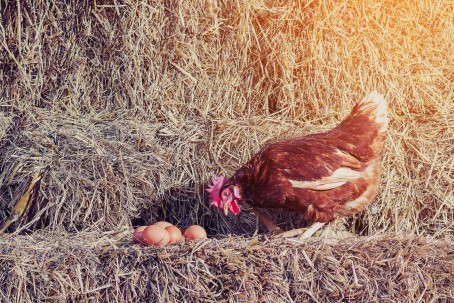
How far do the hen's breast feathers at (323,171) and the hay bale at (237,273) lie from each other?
1.63 feet

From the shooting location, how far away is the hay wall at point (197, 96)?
11.5 ft

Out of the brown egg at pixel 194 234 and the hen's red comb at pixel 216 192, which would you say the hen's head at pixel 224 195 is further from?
the brown egg at pixel 194 234

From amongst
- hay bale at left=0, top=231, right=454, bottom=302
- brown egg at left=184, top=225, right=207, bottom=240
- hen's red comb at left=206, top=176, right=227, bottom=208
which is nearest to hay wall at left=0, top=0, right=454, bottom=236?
hen's red comb at left=206, top=176, right=227, bottom=208

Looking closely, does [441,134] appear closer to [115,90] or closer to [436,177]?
[436,177]

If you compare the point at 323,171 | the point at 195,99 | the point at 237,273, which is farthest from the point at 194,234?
the point at 195,99

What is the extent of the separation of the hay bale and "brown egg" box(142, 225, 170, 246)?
0.58 feet

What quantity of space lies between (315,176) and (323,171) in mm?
48

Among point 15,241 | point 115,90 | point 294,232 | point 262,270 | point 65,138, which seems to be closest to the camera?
point 262,270

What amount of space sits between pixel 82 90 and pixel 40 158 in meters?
0.54

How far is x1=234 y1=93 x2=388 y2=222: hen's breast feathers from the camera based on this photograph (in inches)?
128

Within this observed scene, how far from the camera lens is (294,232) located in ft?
11.1

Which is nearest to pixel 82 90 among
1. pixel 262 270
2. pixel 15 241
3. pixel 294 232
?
pixel 15 241

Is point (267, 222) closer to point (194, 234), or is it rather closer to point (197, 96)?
point (194, 234)

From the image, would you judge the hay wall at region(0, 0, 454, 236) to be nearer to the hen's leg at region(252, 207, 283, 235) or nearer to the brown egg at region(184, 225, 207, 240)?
the hen's leg at region(252, 207, 283, 235)
